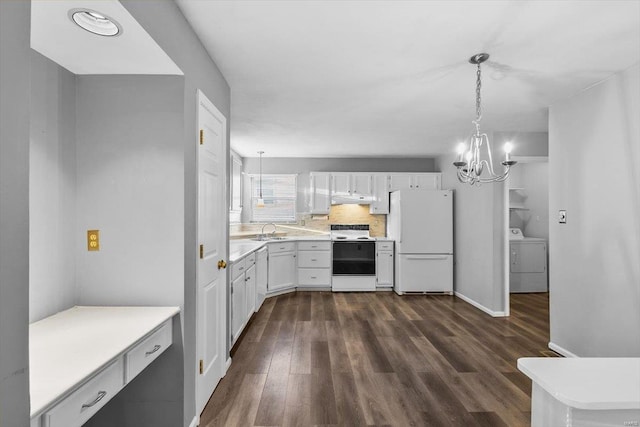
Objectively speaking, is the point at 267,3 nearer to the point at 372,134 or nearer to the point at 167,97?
the point at 167,97

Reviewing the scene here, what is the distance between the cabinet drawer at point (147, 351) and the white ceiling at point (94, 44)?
134cm

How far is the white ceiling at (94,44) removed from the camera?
4.25 feet

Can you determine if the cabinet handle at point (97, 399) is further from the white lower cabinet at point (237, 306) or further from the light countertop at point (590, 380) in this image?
the white lower cabinet at point (237, 306)

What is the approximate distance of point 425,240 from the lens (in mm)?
5469

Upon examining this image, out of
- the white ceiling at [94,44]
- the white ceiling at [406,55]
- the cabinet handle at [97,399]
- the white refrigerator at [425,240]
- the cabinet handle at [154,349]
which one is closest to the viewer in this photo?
the cabinet handle at [97,399]

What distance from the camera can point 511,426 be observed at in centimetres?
206

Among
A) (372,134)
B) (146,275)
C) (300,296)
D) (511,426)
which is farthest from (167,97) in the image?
(300,296)

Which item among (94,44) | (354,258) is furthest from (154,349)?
(354,258)

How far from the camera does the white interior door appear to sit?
7.04 feet

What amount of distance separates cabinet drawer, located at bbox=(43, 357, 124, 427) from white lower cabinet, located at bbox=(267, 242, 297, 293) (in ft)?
12.8

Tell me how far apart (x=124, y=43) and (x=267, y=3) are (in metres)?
0.73

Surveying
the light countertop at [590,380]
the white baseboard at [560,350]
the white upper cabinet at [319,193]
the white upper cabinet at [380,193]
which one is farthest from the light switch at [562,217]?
the white upper cabinet at [319,193]

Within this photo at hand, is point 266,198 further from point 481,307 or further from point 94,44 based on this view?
point 94,44

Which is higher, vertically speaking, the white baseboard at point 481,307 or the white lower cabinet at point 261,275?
the white lower cabinet at point 261,275
